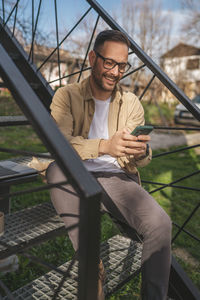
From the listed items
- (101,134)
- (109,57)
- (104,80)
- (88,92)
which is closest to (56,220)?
(101,134)

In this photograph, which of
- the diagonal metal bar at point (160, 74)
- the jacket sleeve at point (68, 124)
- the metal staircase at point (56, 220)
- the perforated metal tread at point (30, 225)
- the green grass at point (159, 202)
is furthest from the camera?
the green grass at point (159, 202)

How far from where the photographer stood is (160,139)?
9.12 metres

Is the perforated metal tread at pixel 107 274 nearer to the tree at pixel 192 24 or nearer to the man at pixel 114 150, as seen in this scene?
the man at pixel 114 150

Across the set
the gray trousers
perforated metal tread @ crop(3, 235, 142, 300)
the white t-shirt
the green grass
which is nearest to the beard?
the white t-shirt

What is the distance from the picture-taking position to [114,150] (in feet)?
5.07

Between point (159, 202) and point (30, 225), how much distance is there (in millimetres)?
2352

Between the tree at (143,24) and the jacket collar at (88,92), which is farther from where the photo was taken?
the tree at (143,24)

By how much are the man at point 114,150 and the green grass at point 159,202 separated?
32.6 inches

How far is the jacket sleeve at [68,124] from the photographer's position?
1.62 metres

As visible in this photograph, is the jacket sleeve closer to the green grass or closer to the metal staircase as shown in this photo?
the metal staircase

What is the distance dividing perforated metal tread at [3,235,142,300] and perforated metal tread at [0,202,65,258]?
27cm

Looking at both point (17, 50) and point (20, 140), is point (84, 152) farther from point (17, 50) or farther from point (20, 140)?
point (20, 140)

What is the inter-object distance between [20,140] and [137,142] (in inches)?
227

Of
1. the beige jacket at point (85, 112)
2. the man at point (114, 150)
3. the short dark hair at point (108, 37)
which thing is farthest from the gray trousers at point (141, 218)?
the short dark hair at point (108, 37)
